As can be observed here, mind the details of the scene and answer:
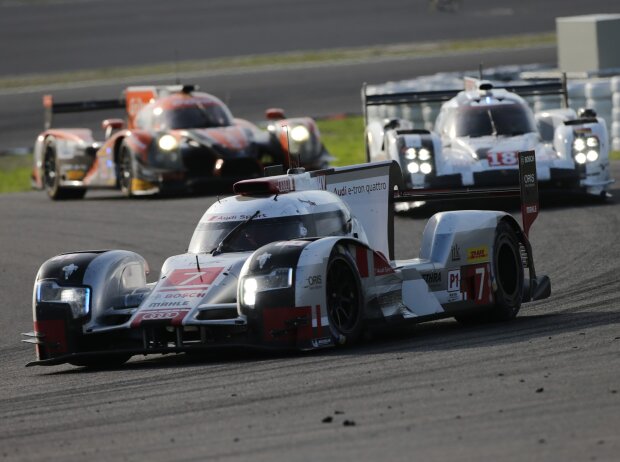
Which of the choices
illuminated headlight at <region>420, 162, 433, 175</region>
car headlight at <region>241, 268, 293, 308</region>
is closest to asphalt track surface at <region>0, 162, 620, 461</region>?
car headlight at <region>241, 268, 293, 308</region>

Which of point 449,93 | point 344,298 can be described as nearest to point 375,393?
point 344,298

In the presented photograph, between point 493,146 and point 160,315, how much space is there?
9832 millimetres

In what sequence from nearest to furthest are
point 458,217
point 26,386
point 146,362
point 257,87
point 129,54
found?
1. point 26,386
2. point 146,362
3. point 458,217
4. point 257,87
5. point 129,54

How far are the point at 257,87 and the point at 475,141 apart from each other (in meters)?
20.0

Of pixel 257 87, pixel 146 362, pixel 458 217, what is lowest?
pixel 146 362

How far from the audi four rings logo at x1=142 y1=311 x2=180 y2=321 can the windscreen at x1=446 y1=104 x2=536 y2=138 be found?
33.5 ft

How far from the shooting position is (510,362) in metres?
8.83

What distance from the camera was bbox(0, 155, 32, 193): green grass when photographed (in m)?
27.4

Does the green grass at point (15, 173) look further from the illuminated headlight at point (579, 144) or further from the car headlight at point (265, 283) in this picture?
the car headlight at point (265, 283)

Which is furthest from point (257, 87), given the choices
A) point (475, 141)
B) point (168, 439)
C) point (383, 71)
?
point (168, 439)

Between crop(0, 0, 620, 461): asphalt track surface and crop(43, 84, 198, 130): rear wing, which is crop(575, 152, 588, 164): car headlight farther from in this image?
crop(43, 84, 198, 130): rear wing

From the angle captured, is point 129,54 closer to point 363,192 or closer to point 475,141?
point 475,141

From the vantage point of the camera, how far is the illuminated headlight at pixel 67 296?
1028cm

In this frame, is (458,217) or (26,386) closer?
(26,386)
